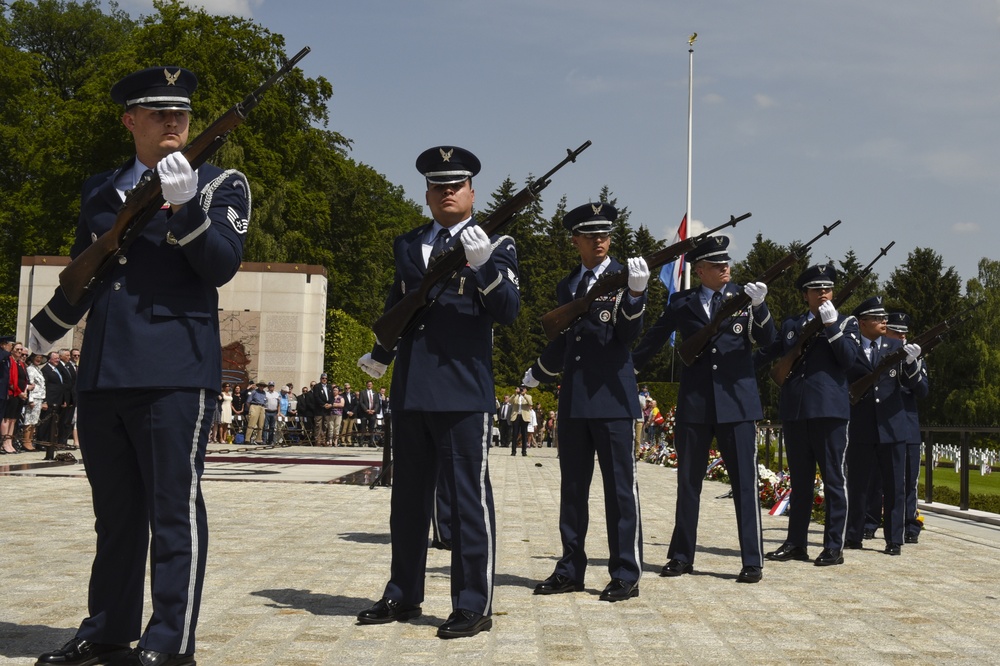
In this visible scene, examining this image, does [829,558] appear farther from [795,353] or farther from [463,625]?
[463,625]

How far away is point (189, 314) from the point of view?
16.0 ft

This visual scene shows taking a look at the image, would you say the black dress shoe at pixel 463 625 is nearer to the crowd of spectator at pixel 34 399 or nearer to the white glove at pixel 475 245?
the white glove at pixel 475 245

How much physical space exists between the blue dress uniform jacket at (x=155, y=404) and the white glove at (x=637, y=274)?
275 centimetres

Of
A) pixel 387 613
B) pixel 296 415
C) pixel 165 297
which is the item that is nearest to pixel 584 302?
pixel 387 613

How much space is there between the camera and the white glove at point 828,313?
9383 millimetres

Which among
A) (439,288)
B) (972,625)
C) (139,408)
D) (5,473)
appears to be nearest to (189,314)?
(139,408)

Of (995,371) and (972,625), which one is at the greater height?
(995,371)

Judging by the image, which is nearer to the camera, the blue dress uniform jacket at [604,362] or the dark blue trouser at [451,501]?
the dark blue trouser at [451,501]

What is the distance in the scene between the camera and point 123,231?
4.77 meters

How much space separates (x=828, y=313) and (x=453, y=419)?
14.5ft

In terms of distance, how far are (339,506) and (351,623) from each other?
23.6 feet

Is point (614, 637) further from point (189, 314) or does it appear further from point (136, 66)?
point (136, 66)

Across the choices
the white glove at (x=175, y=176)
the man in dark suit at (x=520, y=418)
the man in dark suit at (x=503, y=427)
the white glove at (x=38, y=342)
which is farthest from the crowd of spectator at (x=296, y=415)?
the white glove at (x=175, y=176)

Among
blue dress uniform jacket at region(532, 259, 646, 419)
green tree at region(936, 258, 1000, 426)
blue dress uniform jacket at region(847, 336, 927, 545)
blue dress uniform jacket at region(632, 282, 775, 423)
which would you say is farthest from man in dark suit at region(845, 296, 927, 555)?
green tree at region(936, 258, 1000, 426)
